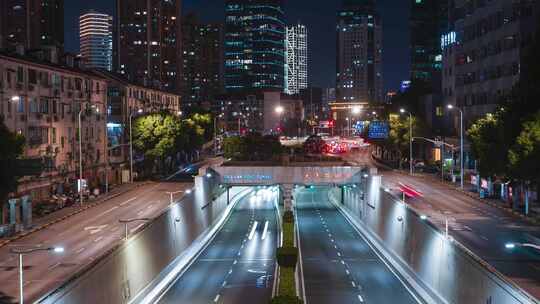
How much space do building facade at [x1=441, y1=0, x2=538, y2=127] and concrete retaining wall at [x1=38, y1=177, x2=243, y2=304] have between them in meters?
50.7

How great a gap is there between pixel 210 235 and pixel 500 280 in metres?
54.6

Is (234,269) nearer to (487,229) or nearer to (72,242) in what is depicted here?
(72,242)

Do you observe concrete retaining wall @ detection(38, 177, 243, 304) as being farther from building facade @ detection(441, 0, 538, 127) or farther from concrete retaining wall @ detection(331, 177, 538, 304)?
building facade @ detection(441, 0, 538, 127)

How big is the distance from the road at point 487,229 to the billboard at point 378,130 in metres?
13.9

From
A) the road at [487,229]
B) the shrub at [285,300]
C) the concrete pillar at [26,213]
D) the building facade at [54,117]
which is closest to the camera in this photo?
the shrub at [285,300]

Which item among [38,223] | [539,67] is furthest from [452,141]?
[38,223]

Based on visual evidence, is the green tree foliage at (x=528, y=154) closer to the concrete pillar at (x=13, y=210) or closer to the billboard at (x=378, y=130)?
the concrete pillar at (x=13, y=210)

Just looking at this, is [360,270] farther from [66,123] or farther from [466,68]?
[466,68]

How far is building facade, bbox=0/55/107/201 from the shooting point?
79062 mm

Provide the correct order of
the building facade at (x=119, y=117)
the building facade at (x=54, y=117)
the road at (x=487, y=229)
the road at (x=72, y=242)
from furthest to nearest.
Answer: the building facade at (x=119, y=117) → the building facade at (x=54, y=117) → the road at (x=487, y=229) → the road at (x=72, y=242)

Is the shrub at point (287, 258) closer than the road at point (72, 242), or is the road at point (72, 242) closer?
the road at point (72, 242)

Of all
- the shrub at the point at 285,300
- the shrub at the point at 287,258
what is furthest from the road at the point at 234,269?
the shrub at the point at 285,300

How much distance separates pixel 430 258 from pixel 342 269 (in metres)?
13.4

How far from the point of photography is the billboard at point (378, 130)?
114 metres
